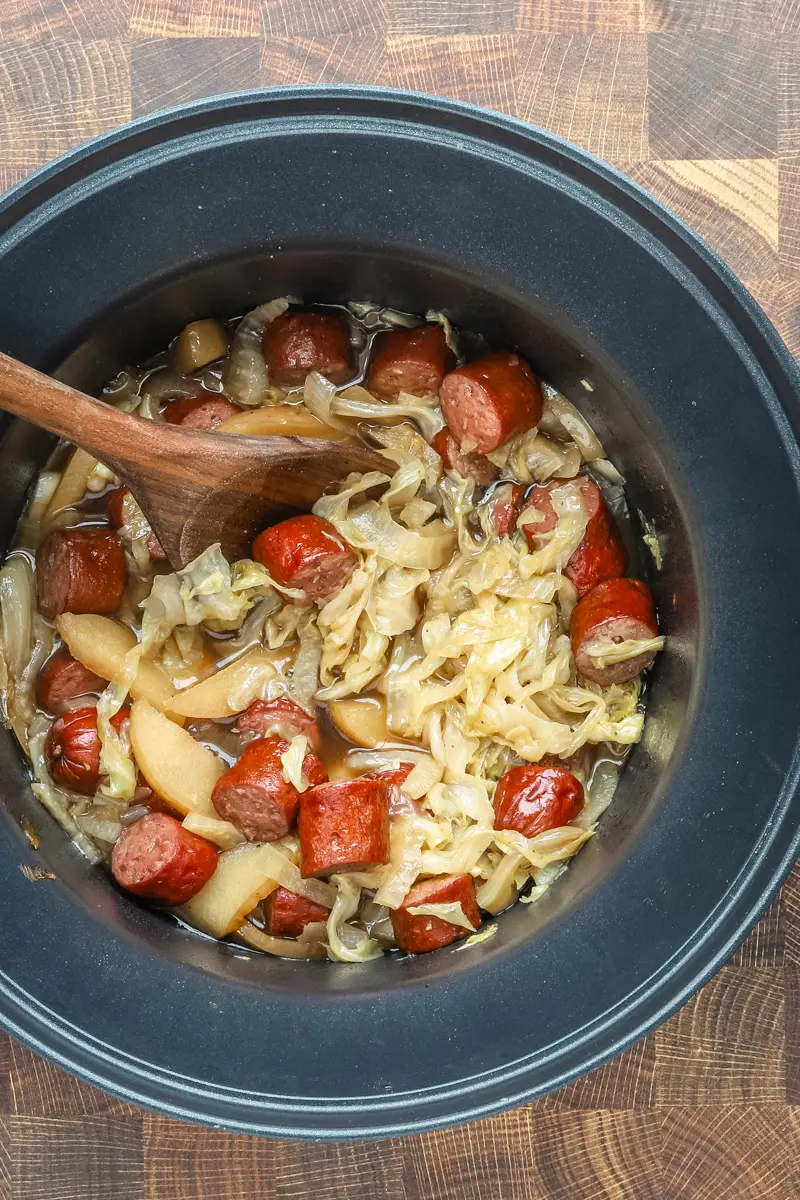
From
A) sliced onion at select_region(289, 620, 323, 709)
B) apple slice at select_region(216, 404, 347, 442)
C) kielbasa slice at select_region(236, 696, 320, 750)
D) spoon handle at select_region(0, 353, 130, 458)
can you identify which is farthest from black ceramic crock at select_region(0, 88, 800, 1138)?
sliced onion at select_region(289, 620, 323, 709)

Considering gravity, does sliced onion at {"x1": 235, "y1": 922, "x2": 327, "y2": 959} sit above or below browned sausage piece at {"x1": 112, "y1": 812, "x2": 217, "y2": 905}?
below

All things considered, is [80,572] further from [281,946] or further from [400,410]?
[281,946]

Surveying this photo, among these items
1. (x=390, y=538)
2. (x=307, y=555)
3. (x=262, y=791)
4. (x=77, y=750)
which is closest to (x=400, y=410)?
(x=390, y=538)

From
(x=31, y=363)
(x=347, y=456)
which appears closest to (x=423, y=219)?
(x=347, y=456)

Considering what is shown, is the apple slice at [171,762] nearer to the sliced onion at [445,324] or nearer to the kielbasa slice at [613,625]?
the kielbasa slice at [613,625]

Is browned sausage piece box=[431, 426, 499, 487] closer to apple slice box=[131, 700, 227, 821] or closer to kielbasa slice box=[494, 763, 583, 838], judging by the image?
kielbasa slice box=[494, 763, 583, 838]

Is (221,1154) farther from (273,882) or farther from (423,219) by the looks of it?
(423,219)
